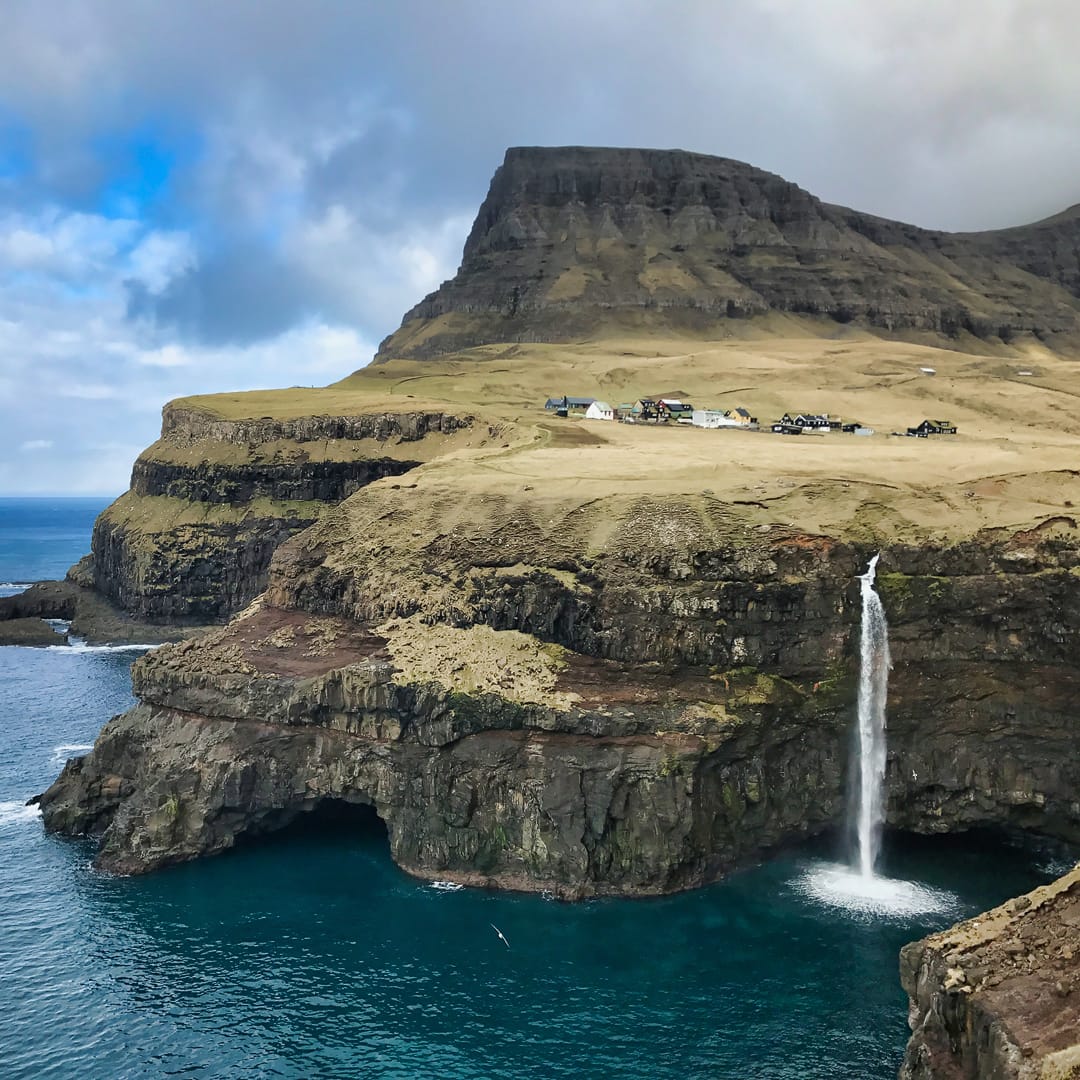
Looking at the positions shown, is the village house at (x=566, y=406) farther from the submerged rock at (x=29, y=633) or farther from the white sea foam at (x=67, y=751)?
the submerged rock at (x=29, y=633)

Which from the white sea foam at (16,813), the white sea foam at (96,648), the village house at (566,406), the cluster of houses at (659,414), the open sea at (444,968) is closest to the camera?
the open sea at (444,968)

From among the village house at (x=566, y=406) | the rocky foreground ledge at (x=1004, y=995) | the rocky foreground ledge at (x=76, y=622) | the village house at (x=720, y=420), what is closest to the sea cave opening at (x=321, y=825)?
the rocky foreground ledge at (x=1004, y=995)

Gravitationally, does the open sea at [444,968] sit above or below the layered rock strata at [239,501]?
below

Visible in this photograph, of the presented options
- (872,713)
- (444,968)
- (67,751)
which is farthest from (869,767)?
(67,751)

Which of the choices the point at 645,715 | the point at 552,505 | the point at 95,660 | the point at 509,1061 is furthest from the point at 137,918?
the point at 95,660

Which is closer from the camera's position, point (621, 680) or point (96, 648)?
point (621, 680)

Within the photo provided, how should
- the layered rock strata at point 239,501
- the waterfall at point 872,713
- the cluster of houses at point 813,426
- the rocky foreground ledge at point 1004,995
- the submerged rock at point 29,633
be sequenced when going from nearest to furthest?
the rocky foreground ledge at point 1004,995 < the waterfall at point 872,713 < the cluster of houses at point 813,426 < the submerged rock at point 29,633 < the layered rock strata at point 239,501

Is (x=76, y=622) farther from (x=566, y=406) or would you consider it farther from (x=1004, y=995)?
→ (x=1004, y=995)
